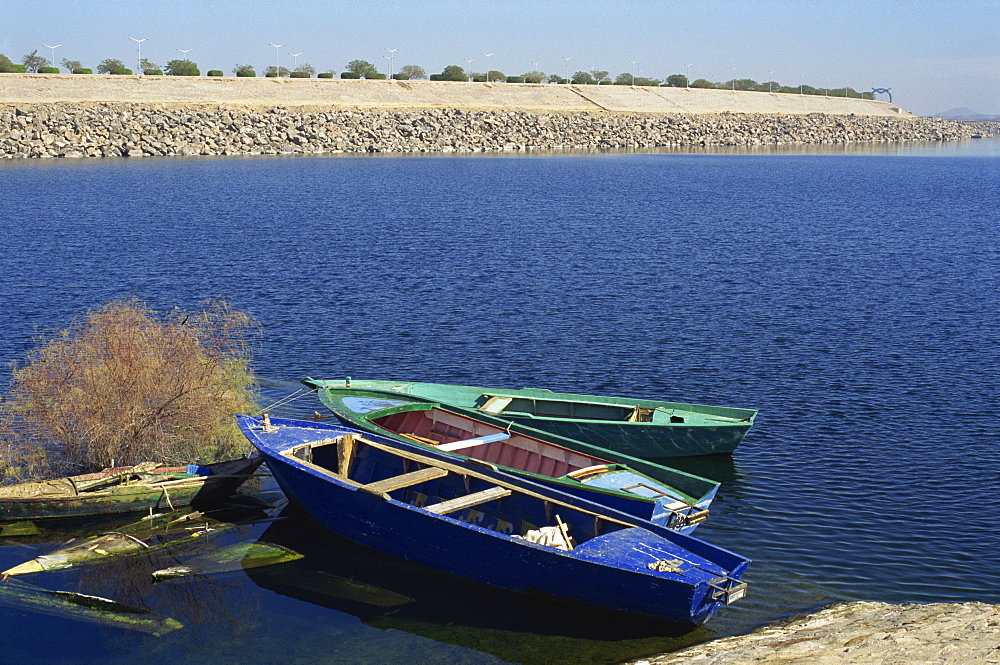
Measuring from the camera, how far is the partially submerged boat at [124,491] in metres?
18.6

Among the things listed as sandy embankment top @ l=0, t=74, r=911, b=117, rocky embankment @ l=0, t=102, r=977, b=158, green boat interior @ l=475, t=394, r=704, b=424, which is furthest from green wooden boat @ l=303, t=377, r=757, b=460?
sandy embankment top @ l=0, t=74, r=911, b=117

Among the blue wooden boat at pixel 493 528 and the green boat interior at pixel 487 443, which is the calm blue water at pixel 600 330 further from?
the green boat interior at pixel 487 443

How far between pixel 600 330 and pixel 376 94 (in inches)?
4499

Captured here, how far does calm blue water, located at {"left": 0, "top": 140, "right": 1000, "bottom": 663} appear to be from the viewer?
16250 mm

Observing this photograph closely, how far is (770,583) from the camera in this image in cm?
1691

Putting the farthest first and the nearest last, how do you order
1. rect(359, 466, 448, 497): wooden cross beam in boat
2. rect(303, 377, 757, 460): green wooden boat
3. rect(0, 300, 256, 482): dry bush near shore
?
rect(303, 377, 757, 460): green wooden boat → rect(0, 300, 256, 482): dry bush near shore → rect(359, 466, 448, 497): wooden cross beam in boat

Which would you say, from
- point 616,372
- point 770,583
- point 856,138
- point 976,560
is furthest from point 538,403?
point 856,138

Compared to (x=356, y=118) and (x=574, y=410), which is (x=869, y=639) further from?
(x=356, y=118)

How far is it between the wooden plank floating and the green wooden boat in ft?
16.3

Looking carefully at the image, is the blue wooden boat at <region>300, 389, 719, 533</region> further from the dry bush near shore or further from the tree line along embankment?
the tree line along embankment

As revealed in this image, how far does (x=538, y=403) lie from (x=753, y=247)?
32.0m

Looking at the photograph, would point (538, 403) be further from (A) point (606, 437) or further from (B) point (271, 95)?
(B) point (271, 95)

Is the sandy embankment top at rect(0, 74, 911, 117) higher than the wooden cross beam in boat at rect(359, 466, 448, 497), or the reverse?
the sandy embankment top at rect(0, 74, 911, 117)

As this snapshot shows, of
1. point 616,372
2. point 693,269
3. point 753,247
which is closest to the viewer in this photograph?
point 616,372
